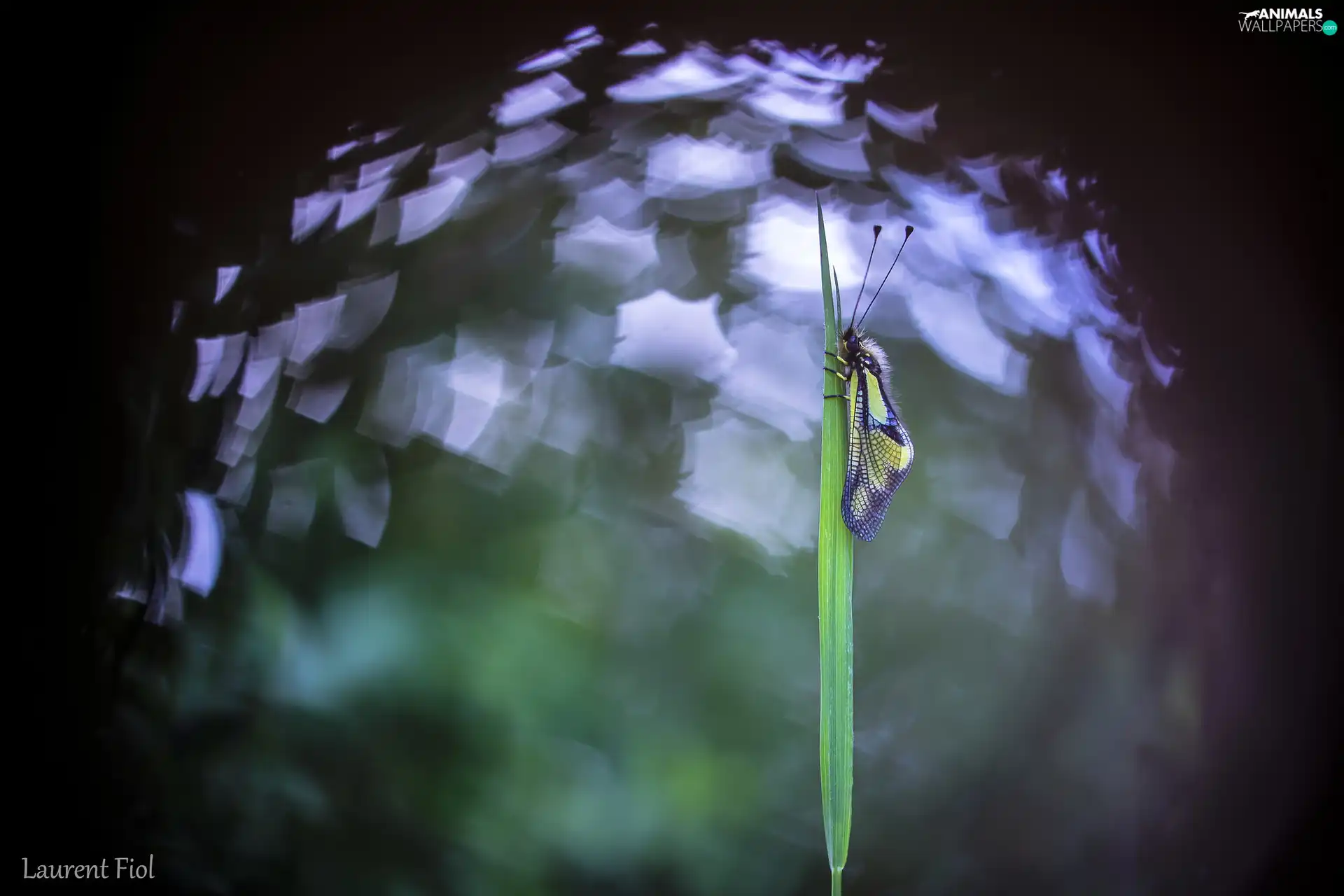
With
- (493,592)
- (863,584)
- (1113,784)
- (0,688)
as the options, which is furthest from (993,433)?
(0,688)

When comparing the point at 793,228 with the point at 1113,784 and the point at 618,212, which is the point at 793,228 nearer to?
the point at 618,212
